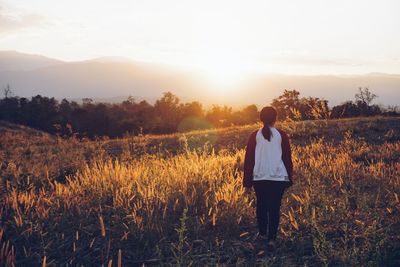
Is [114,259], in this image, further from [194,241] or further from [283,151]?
[283,151]

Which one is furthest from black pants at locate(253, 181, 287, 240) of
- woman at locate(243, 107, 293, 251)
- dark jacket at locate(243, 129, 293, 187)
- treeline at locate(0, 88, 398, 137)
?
treeline at locate(0, 88, 398, 137)

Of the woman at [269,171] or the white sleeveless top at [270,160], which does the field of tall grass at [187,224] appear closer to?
the woman at [269,171]

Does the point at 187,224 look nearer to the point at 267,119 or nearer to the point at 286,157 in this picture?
the point at 286,157

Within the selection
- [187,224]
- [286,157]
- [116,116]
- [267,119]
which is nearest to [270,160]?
[286,157]

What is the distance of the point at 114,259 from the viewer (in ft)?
17.8

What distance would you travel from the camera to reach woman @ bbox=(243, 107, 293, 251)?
236 inches

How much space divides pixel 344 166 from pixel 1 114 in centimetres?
5038

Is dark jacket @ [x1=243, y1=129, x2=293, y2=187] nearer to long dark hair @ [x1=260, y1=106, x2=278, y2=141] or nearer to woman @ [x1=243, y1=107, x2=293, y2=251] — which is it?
woman @ [x1=243, y1=107, x2=293, y2=251]


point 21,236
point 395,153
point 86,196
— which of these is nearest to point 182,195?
point 86,196

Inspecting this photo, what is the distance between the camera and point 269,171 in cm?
599

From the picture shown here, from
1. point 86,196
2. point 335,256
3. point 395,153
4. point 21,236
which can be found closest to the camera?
point 335,256

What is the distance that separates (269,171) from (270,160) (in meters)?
0.14

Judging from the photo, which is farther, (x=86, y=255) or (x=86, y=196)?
(x=86, y=196)

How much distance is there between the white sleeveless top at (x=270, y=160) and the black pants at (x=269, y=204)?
10 centimetres
